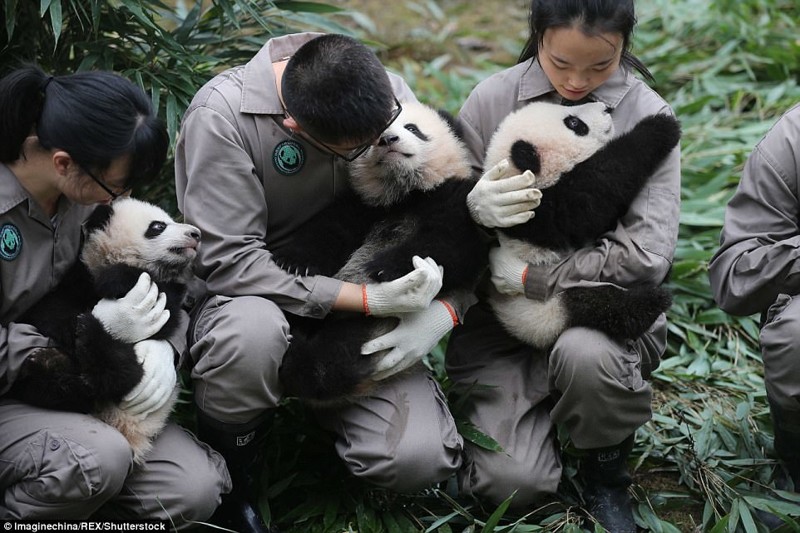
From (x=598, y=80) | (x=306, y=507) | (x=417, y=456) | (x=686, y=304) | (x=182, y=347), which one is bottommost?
(x=686, y=304)

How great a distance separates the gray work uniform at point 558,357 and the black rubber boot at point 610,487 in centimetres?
9

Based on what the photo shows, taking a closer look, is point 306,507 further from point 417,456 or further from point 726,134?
point 726,134

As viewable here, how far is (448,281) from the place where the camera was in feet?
11.1

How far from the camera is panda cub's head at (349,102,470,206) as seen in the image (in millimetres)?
3359

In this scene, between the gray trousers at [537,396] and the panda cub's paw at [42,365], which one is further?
the gray trousers at [537,396]

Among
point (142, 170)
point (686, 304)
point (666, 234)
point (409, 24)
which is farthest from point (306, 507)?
point (409, 24)

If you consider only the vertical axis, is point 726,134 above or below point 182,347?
below

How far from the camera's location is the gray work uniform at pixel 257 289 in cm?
313

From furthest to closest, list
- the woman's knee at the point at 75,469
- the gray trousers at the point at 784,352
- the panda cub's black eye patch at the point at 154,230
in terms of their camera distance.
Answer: the panda cub's black eye patch at the point at 154,230
the gray trousers at the point at 784,352
the woman's knee at the point at 75,469

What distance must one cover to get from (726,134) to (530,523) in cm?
295

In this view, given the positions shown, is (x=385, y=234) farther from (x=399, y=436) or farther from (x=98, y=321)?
(x=98, y=321)

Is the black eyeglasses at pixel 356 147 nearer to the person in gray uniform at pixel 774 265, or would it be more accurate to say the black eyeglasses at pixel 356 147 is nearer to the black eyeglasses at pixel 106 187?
the black eyeglasses at pixel 106 187

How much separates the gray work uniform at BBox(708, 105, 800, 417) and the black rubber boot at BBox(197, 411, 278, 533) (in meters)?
1.66

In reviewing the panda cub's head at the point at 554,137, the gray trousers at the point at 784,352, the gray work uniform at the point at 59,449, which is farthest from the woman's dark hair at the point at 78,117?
the gray trousers at the point at 784,352
